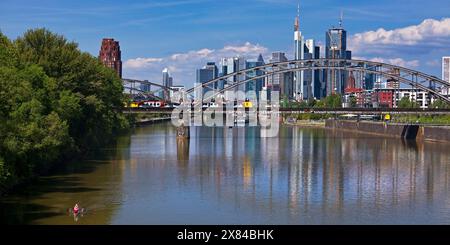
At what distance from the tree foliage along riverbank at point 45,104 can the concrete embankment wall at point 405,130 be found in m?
31.8

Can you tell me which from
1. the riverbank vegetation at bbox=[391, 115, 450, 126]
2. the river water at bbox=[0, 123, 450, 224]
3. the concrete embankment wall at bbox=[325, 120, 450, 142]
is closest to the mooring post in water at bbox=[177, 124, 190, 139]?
the river water at bbox=[0, 123, 450, 224]

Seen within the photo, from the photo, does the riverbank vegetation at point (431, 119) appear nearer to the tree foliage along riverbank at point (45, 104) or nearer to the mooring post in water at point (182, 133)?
the mooring post in water at point (182, 133)

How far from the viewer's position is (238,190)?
2828 centimetres

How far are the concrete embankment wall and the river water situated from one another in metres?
20.9

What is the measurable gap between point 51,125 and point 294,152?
23.8 m

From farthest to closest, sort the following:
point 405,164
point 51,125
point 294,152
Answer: point 294,152, point 405,164, point 51,125

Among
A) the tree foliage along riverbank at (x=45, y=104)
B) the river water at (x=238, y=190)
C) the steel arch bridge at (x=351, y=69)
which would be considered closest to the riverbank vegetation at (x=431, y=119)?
the steel arch bridge at (x=351, y=69)

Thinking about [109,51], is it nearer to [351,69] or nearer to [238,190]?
[351,69]

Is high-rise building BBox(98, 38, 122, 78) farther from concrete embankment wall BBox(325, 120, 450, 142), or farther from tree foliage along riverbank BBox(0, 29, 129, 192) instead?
tree foliage along riverbank BBox(0, 29, 129, 192)

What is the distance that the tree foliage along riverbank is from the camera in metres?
24.8

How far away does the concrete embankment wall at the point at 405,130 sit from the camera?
217ft

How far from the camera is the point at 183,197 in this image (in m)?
26.1
